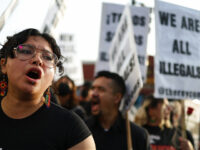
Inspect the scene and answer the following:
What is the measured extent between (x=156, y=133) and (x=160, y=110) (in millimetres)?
427

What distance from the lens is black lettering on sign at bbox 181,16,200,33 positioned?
132 inches

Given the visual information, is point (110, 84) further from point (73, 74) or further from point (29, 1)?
point (73, 74)

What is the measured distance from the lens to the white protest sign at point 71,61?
619 centimetres

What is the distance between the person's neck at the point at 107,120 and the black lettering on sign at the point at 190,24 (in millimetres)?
1447

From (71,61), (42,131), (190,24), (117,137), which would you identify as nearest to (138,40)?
(190,24)

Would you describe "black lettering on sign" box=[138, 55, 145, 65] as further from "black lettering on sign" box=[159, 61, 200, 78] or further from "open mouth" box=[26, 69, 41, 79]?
"open mouth" box=[26, 69, 41, 79]

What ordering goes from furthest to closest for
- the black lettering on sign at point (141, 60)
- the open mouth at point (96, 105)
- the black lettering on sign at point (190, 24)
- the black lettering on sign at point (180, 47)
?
1. the black lettering on sign at point (141, 60)
2. the black lettering on sign at point (190, 24)
3. the black lettering on sign at point (180, 47)
4. the open mouth at point (96, 105)

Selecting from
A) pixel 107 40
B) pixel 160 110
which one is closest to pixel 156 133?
pixel 160 110

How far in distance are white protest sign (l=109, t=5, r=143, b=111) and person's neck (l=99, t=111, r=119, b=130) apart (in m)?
0.16

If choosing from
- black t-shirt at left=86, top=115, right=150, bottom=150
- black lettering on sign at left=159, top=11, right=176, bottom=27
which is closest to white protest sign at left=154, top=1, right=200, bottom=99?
black lettering on sign at left=159, top=11, right=176, bottom=27

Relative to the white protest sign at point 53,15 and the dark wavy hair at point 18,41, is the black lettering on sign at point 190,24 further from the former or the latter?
the dark wavy hair at point 18,41

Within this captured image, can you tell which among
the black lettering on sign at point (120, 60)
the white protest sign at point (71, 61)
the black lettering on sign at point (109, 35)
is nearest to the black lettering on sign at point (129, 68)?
the black lettering on sign at point (120, 60)

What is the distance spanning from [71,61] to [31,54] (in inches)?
192

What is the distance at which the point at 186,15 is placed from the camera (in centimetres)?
339
